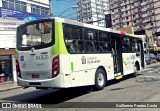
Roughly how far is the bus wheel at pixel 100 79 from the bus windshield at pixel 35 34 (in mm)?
3309

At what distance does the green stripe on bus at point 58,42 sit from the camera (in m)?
9.05

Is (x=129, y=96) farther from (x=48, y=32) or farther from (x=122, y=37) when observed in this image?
(x=122, y=37)

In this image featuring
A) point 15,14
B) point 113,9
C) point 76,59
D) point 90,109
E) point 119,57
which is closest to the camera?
point 90,109

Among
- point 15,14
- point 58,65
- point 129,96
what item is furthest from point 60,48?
point 15,14

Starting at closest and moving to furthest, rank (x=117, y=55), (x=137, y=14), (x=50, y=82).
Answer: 1. (x=50, y=82)
2. (x=117, y=55)
3. (x=137, y=14)

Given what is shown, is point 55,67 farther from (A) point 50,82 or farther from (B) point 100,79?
(B) point 100,79

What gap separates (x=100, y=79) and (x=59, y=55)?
3526 mm

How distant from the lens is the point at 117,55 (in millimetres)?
14133

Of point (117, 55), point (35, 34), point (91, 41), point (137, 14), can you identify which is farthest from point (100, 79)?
point (137, 14)

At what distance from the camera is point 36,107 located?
8.64 m

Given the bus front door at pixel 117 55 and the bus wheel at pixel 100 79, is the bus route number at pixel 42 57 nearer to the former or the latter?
the bus wheel at pixel 100 79

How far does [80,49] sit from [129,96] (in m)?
2.74

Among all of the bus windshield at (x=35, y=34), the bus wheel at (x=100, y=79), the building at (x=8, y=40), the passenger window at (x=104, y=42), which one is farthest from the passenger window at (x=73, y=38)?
the building at (x=8, y=40)

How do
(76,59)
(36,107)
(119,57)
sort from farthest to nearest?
1. (119,57)
2. (76,59)
3. (36,107)
